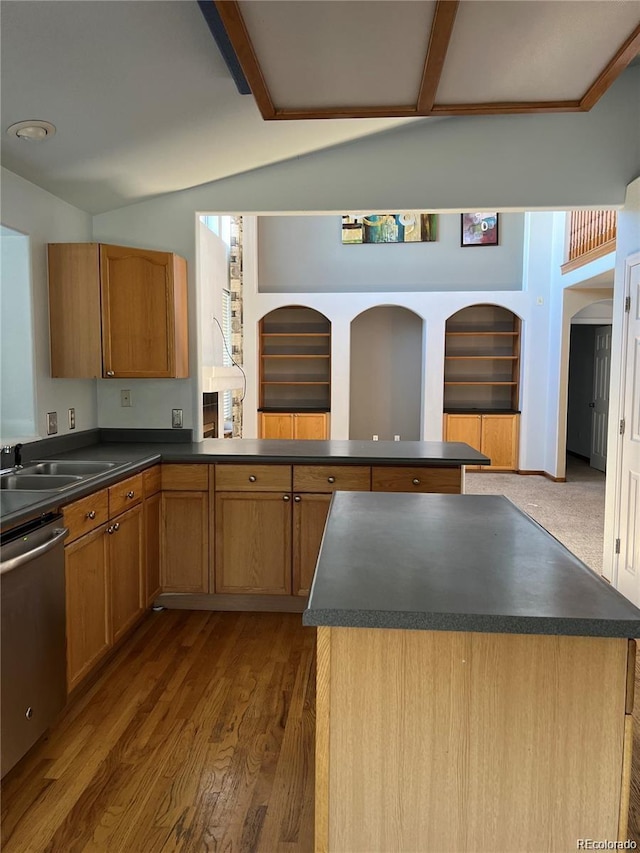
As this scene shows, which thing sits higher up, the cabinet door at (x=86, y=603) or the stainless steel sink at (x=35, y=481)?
the stainless steel sink at (x=35, y=481)

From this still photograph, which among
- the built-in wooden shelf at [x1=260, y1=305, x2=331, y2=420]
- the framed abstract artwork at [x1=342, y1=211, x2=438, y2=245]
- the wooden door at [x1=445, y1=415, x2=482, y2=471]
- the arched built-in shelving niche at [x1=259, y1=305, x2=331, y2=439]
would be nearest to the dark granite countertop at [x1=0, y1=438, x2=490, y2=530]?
the wooden door at [x1=445, y1=415, x2=482, y2=471]

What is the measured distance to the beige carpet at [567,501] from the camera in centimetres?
480

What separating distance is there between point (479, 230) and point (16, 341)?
6719 millimetres

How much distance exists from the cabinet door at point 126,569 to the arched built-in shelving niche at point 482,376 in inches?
228

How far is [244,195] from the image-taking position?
3.64 metres

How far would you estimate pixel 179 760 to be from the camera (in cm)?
202

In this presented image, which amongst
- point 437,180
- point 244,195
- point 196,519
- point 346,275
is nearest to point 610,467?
point 437,180

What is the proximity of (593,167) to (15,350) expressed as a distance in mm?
3384

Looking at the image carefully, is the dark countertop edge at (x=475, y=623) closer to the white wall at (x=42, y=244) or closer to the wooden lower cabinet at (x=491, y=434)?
the white wall at (x=42, y=244)

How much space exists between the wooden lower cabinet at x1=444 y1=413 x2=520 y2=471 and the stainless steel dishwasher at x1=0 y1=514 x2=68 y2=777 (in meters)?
6.57

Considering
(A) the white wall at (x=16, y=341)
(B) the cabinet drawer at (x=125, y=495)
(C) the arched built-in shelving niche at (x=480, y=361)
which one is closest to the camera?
(B) the cabinet drawer at (x=125, y=495)

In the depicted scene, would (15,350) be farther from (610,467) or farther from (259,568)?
(610,467)

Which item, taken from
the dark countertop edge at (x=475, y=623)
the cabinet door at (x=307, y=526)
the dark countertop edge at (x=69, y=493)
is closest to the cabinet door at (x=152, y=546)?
the dark countertop edge at (x=69, y=493)

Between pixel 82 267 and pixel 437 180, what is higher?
pixel 437 180
